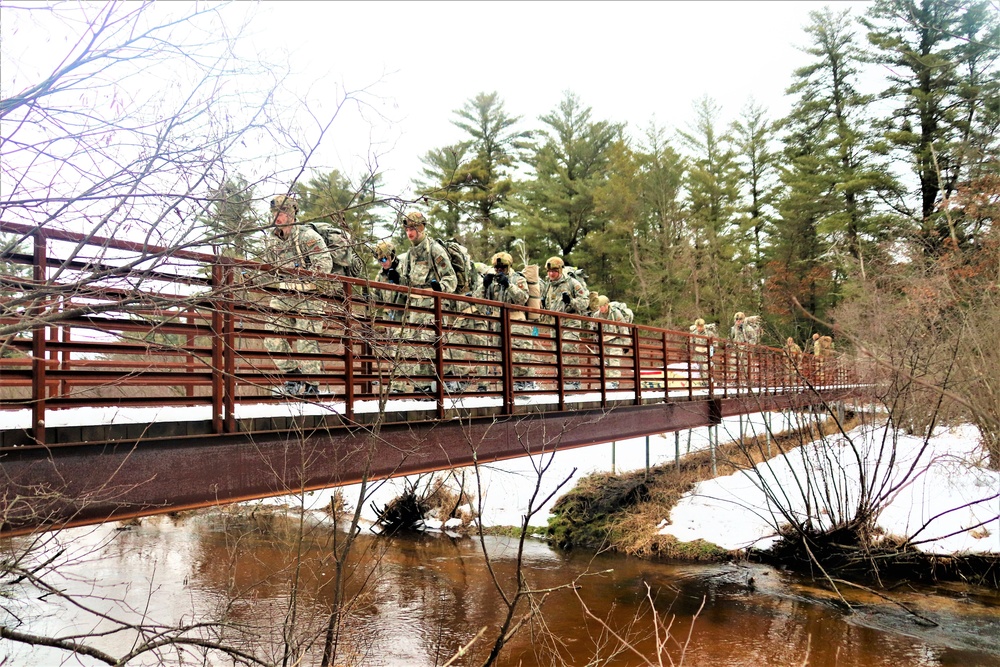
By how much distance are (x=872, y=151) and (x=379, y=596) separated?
29438 millimetres

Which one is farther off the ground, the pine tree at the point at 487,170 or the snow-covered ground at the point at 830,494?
the pine tree at the point at 487,170

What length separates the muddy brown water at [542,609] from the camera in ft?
26.1

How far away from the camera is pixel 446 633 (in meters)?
8.82

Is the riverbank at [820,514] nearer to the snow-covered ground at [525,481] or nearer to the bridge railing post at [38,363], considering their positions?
the snow-covered ground at [525,481]

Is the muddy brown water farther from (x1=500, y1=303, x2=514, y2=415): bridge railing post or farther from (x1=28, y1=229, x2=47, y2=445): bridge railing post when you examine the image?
(x1=28, y1=229, x2=47, y2=445): bridge railing post

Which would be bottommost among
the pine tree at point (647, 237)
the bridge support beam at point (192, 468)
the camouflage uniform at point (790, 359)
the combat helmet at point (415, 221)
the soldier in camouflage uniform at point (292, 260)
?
the bridge support beam at point (192, 468)

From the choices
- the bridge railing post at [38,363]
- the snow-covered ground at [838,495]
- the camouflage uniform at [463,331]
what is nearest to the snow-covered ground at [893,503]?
the snow-covered ground at [838,495]

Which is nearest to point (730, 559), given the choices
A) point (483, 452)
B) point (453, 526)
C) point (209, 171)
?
point (453, 526)

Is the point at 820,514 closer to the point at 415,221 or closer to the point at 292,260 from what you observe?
the point at 415,221

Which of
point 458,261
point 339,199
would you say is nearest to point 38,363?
point 339,199

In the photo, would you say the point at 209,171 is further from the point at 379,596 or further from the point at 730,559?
the point at 730,559

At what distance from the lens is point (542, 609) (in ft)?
31.0

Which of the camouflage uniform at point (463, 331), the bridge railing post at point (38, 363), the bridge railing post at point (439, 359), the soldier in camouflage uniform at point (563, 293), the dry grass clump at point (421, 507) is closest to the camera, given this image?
the bridge railing post at point (38, 363)

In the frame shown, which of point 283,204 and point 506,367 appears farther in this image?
point 506,367
